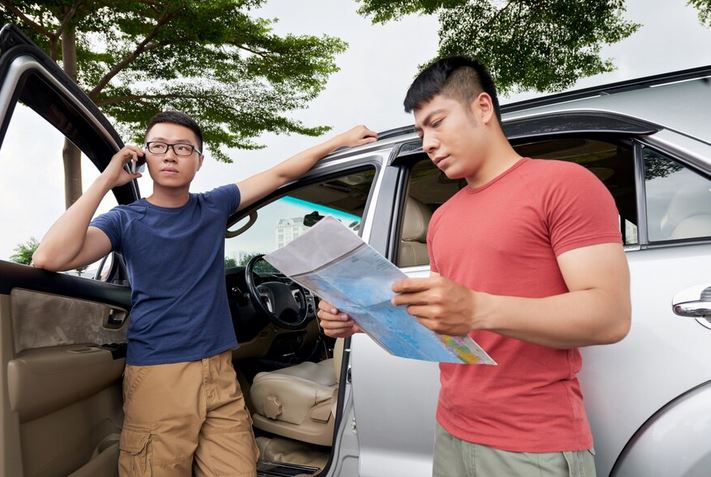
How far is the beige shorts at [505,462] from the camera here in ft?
4.15

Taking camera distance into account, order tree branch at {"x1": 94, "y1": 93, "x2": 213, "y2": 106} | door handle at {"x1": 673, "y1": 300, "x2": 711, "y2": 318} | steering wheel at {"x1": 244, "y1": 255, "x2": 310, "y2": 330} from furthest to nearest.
Result: tree branch at {"x1": 94, "y1": 93, "x2": 213, "y2": 106}
steering wheel at {"x1": 244, "y1": 255, "x2": 310, "y2": 330}
door handle at {"x1": 673, "y1": 300, "x2": 711, "y2": 318}

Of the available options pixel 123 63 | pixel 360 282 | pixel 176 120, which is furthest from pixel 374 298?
pixel 123 63

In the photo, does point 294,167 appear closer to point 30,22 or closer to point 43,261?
point 43,261

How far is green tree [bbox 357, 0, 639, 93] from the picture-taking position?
11.3 meters

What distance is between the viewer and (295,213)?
293cm

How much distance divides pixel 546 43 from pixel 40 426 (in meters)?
11.8

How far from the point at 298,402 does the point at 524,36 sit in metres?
10.7

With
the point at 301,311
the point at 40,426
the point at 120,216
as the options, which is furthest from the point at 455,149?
the point at 301,311

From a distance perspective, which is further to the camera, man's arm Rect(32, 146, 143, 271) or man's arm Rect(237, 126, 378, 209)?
man's arm Rect(237, 126, 378, 209)

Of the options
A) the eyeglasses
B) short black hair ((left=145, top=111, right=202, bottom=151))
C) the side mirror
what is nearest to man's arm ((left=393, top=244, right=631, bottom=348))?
the eyeglasses

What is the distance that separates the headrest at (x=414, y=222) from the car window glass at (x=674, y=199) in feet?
3.00

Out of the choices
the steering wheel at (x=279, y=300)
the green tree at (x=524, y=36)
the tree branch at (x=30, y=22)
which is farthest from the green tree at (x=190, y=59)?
the steering wheel at (x=279, y=300)

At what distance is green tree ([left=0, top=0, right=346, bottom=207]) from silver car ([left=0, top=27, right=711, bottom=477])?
1036 centimetres

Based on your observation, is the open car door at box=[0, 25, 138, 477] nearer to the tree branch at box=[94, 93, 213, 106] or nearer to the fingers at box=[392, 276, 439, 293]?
the fingers at box=[392, 276, 439, 293]
